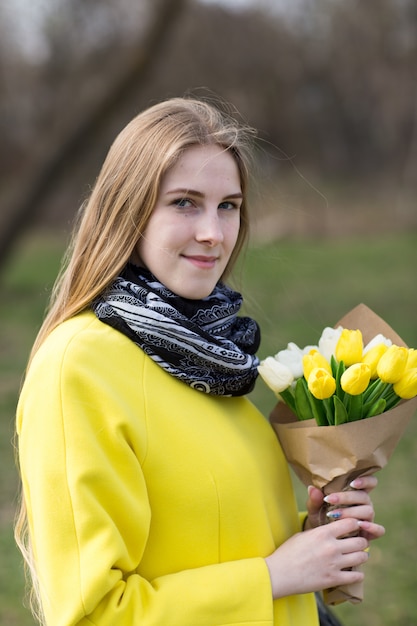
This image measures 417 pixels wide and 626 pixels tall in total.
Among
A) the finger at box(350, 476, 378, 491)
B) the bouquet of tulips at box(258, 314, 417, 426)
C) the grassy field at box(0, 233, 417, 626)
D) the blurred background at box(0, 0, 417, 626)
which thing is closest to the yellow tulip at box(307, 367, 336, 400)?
the bouquet of tulips at box(258, 314, 417, 426)

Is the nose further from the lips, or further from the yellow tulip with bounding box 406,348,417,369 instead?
the yellow tulip with bounding box 406,348,417,369

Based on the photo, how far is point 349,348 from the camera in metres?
1.81

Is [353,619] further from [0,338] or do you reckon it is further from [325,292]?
[325,292]

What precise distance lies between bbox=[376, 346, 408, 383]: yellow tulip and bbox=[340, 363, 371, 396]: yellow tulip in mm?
57

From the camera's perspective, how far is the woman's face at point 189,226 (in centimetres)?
169

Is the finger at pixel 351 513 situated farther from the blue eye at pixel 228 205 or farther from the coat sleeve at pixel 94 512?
the blue eye at pixel 228 205

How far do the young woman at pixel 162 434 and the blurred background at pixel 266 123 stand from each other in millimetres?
3853

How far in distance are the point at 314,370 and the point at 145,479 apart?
1.44 ft

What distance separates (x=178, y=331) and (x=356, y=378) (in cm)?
39

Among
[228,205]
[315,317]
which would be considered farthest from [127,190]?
[315,317]

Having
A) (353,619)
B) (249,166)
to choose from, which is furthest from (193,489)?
(353,619)

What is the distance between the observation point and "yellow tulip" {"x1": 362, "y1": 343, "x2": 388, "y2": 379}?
1783 millimetres

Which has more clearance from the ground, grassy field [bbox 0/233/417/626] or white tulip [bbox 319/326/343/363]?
white tulip [bbox 319/326/343/363]

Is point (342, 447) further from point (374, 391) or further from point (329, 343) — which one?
point (329, 343)
